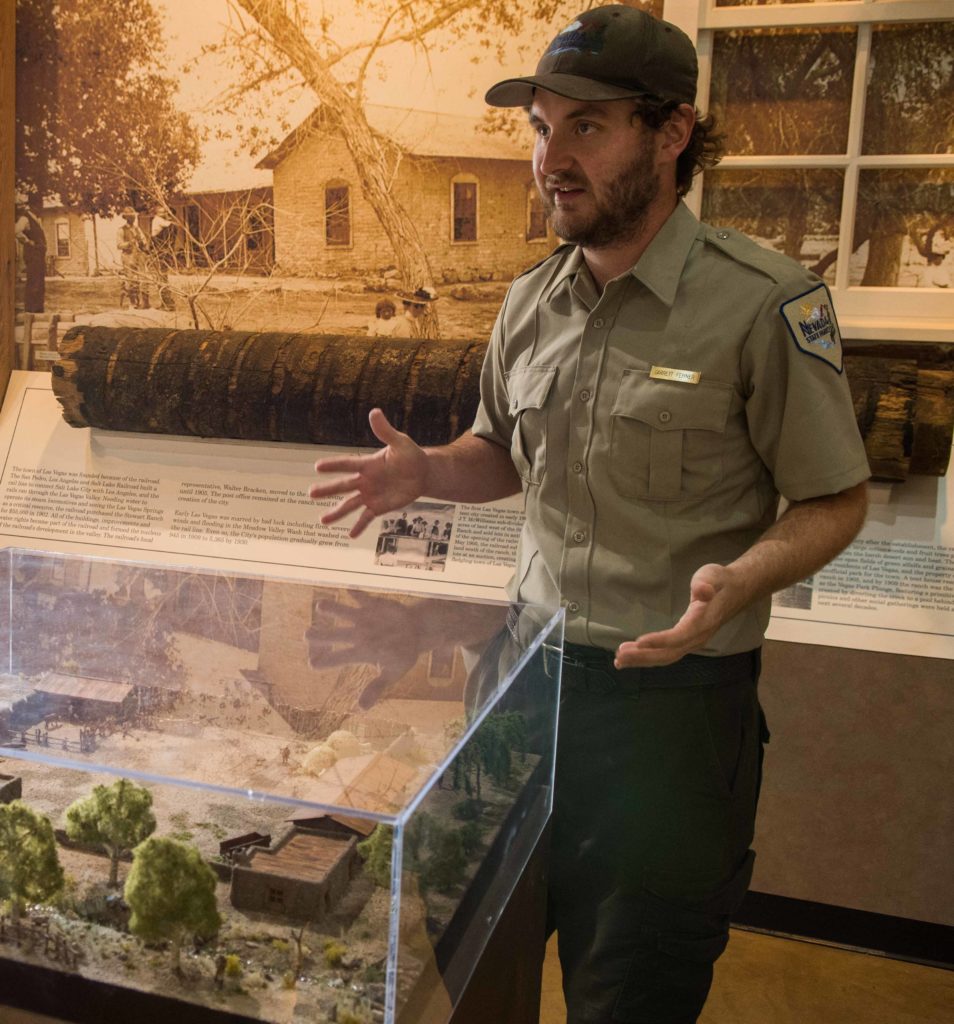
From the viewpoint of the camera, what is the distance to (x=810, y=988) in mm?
2756

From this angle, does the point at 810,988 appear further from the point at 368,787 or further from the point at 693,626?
the point at 368,787

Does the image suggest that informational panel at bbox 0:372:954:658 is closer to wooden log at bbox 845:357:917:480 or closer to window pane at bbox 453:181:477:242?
wooden log at bbox 845:357:917:480

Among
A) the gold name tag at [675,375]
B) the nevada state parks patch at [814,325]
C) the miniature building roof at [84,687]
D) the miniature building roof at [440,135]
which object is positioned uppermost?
the miniature building roof at [440,135]

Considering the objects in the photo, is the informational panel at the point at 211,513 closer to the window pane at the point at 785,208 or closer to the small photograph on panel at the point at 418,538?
the small photograph on panel at the point at 418,538

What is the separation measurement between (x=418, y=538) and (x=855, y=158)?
1586 millimetres

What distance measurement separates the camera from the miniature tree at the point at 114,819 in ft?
3.21

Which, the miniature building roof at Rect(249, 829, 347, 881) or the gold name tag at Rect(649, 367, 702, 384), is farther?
the gold name tag at Rect(649, 367, 702, 384)

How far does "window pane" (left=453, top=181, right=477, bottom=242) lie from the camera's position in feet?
10.4

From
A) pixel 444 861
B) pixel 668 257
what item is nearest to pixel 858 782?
pixel 668 257

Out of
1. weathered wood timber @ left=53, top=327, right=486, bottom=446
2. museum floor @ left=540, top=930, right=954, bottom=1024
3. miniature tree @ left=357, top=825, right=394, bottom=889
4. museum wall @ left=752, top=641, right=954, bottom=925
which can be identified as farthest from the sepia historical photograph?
miniature tree @ left=357, top=825, right=394, bottom=889

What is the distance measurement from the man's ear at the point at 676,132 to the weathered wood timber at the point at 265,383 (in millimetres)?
1228

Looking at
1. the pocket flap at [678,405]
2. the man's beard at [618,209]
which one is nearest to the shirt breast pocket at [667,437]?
the pocket flap at [678,405]

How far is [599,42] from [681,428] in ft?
2.00

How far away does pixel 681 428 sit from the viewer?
5.43ft
